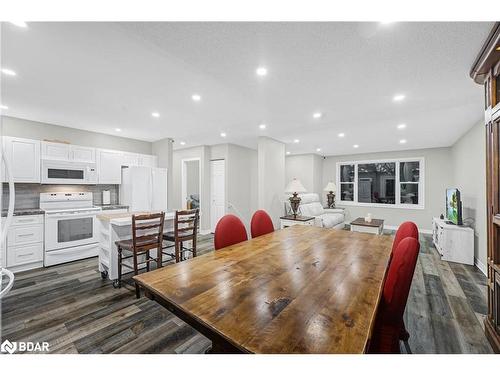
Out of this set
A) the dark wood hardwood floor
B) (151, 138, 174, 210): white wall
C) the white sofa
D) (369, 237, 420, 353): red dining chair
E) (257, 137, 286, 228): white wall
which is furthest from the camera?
the white sofa

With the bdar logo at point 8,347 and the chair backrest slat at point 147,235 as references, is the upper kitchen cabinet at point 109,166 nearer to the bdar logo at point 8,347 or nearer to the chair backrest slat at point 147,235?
the chair backrest slat at point 147,235

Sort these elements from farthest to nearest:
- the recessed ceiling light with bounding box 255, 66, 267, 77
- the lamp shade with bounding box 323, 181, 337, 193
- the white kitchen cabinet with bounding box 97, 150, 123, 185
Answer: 1. the lamp shade with bounding box 323, 181, 337, 193
2. the white kitchen cabinet with bounding box 97, 150, 123, 185
3. the recessed ceiling light with bounding box 255, 66, 267, 77

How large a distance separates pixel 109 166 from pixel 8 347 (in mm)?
3422

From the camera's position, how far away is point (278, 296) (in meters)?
1.11

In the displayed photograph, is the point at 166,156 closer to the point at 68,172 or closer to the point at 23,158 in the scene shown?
the point at 68,172

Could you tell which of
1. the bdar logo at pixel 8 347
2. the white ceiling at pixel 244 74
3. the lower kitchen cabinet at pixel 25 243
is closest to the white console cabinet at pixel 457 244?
the white ceiling at pixel 244 74

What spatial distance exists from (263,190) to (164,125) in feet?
7.65

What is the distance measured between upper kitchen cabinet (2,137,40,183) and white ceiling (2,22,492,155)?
0.45 meters

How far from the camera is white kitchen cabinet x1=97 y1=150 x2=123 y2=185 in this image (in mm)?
4430

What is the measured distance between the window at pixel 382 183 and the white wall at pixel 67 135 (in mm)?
6289

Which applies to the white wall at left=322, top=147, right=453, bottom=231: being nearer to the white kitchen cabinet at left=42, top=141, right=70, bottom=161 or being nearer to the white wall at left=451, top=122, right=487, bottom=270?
the white wall at left=451, top=122, right=487, bottom=270

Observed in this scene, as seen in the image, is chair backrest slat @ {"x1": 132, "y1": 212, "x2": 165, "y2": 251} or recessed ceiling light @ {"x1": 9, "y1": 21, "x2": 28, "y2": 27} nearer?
recessed ceiling light @ {"x1": 9, "y1": 21, "x2": 28, "y2": 27}

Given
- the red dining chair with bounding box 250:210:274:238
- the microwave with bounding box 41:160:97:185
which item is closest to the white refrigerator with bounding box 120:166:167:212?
the microwave with bounding box 41:160:97:185

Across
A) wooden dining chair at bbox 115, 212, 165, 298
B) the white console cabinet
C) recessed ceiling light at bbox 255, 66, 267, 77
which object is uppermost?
recessed ceiling light at bbox 255, 66, 267, 77
